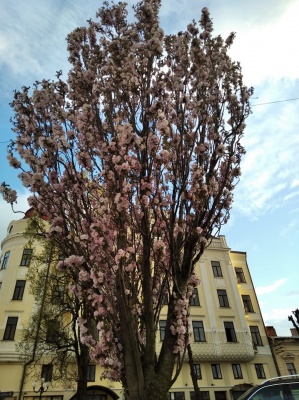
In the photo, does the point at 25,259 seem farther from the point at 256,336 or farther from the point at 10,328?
the point at 256,336

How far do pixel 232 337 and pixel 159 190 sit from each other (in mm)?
21728

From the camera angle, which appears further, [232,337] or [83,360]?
[232,337]

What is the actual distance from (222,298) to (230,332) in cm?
270

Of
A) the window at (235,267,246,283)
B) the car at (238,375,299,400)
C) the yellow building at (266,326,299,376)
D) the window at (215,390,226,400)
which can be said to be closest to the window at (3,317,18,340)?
the window at (215,390,226,400)

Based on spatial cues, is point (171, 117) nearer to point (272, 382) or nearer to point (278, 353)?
point (272, 382)

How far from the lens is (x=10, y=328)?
68.5 ft

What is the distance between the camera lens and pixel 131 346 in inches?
199

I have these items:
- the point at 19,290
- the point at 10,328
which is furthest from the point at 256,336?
the point at 19,290

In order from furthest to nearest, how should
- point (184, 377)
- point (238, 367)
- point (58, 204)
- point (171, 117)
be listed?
1. point (238, 367)
2. point (184, 377)
3. point (171, 117)
4. point (58, 204)

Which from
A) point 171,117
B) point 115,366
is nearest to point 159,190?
point 171,117

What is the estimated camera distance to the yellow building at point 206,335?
1944 centimetres

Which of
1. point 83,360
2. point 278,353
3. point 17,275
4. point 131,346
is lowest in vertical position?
point 131,346

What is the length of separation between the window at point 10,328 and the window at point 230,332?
15.6 m

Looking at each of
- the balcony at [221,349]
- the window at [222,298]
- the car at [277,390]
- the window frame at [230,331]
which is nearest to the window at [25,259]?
the balcony at [221,349]
